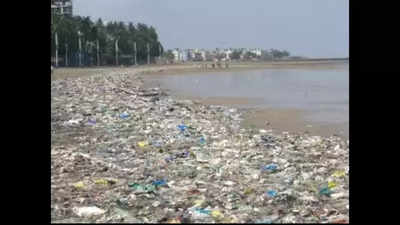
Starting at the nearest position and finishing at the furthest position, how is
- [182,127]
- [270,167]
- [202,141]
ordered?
[270,167] → [202,141] → [182,127]

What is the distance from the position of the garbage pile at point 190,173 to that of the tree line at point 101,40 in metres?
32.9

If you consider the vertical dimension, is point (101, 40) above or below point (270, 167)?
above

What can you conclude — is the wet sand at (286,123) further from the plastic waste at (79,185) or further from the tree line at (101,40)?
the tree line at (101,40)

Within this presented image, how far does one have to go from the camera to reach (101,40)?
64938 millimetres

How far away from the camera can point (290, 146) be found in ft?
29.1

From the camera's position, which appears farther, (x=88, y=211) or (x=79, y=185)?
(x=79, y=185)

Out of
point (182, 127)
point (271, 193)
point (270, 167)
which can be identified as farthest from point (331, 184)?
point (182, 127)

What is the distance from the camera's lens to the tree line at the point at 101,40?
2137 inches

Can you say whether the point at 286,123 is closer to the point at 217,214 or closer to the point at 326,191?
the point at 326,191

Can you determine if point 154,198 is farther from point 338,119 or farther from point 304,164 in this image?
point 338,119

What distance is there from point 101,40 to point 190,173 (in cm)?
6054

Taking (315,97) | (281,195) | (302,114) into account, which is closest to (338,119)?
(302,114)

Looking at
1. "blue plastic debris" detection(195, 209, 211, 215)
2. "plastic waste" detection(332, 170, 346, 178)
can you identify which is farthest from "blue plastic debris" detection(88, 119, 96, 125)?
"blue plastic debris" detection(195, 209, 211, 215)

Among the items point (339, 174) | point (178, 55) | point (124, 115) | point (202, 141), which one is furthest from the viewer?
point (178, 55)
